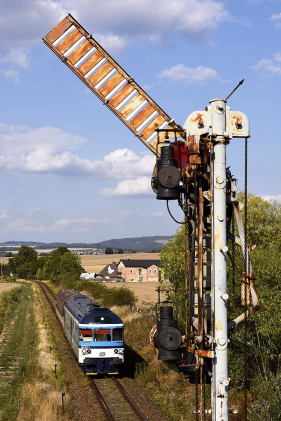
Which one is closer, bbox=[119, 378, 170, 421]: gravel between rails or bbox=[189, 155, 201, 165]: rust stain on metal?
bbox=[189, 155, 201, 165]: rust stain on metal

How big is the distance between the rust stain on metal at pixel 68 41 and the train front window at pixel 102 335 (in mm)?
11753

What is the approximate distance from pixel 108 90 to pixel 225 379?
21.4ft

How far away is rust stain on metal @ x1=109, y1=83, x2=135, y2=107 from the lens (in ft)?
31.9

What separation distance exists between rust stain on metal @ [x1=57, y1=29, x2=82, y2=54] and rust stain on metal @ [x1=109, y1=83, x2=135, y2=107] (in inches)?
67.5

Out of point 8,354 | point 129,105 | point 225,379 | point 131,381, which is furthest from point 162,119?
point 8,354

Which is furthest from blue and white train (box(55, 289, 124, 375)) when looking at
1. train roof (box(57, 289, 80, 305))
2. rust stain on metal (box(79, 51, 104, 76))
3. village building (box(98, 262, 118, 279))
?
village building (box(98, 262, 118, 279))

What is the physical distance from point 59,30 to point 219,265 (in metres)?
6.84

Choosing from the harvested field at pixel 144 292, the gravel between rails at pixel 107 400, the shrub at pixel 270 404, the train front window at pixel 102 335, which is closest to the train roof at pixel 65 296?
the gravel between rails at pixel 107 400

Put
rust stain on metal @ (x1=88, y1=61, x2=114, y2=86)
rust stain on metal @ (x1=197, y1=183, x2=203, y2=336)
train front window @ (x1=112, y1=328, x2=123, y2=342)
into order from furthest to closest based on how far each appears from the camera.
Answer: train front window @ (x1=112, y1=328, x2=123, y2=342)
rust stain on metal @ (x1=88, y1=61, x2=114, y2=86)
rust stain on metal @ (x1=197, y1=183, x2=203, y2=336)

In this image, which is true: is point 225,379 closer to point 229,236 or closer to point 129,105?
point 229,236

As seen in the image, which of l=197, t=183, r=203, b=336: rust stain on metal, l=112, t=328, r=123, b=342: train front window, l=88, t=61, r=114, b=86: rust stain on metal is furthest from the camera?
l=112, t=328, r=123, b=342: train front window

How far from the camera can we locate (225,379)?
677cm

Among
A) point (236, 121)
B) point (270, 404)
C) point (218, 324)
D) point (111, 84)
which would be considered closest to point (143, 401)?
point (270, 404)

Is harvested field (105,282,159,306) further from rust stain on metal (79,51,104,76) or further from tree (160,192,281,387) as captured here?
rust stain on metal (79,51,104,76)
